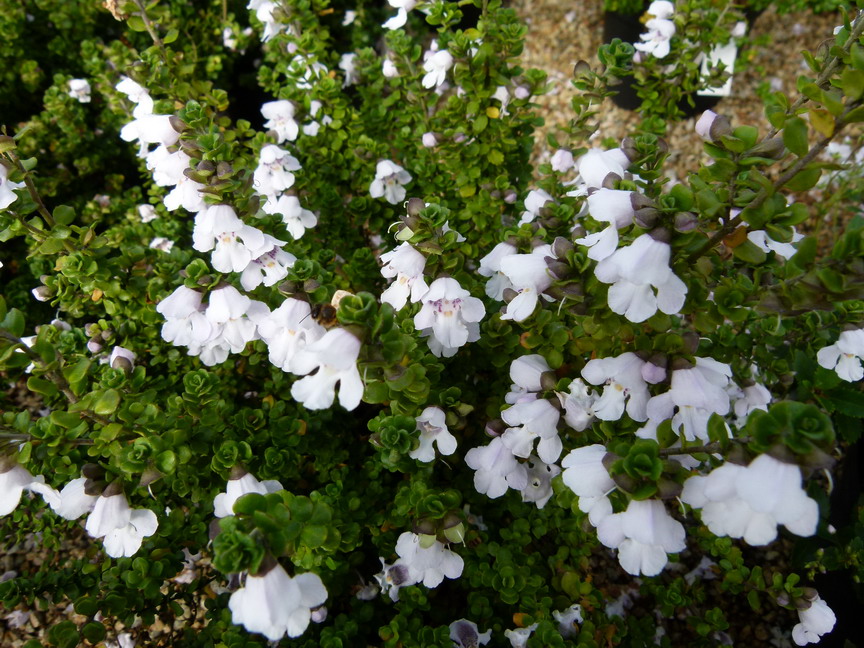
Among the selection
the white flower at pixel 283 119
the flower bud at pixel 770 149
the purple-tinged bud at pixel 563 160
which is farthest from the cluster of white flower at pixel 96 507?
the purple-tinged bud at pixel 563 160

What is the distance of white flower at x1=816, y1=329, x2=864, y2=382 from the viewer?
1.30 m

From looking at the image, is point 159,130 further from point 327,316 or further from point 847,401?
point 847,401

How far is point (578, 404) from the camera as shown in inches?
45.1

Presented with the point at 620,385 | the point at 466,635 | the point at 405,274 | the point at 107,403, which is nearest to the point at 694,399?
the point at 620,385

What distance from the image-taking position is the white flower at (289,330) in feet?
3.62

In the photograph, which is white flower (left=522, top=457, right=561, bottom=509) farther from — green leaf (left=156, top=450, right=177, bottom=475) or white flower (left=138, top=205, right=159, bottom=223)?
white flower (left=138, top=205, right=159, bottom=223)

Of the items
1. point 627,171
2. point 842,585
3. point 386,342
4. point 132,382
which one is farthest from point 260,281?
point 842,585

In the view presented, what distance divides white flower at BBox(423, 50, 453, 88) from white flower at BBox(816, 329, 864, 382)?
3.95 feet

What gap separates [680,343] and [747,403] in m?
0.54

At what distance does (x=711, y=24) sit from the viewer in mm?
1891

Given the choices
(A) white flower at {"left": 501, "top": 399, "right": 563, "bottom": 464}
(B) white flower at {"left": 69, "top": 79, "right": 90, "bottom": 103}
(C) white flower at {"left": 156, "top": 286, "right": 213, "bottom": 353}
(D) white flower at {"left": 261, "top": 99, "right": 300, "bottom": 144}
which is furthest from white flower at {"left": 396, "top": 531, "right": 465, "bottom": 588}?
(B) white flower at {"left": 69, "top": 79, "right": 90, "bottom": 103}

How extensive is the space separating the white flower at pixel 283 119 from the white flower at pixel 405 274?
83 cm

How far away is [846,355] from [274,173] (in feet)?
4.90

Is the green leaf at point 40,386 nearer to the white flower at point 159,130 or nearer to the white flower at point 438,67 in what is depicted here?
the white flower at point 159,130
